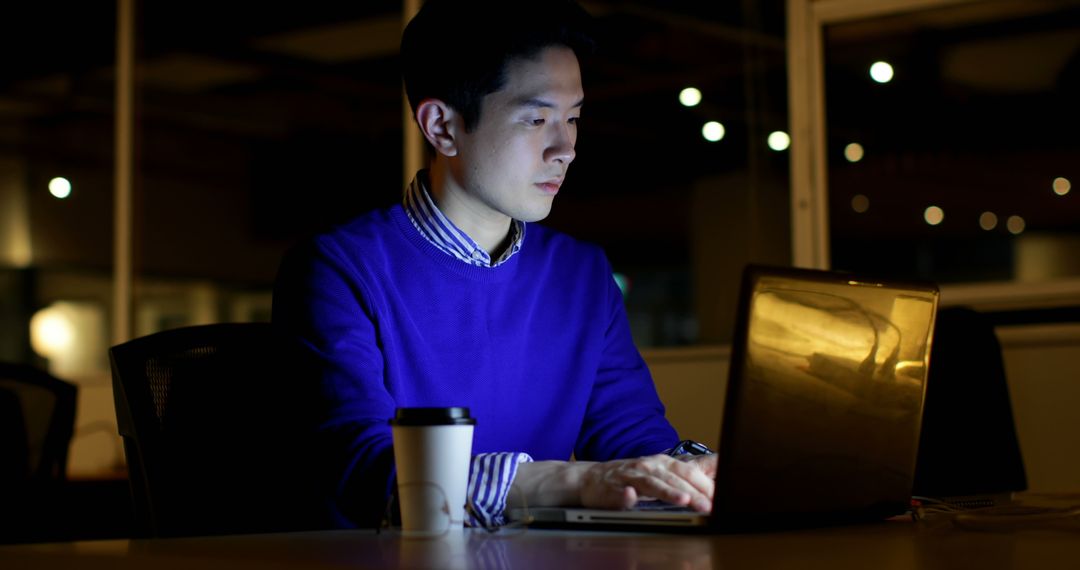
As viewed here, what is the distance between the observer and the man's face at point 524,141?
185 cm

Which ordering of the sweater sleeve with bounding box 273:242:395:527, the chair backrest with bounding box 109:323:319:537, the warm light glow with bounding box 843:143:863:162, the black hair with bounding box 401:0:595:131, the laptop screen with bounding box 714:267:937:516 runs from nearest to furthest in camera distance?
the laptop screen with bounding box 714:267:937:516 < the sweater sleeve with bounding box 273:242:395:527 < the chair backrest with bounding box 109:323:319:537 < the black hair with bounding box 401:0:595:131 < the warm light glow with bounding box 843:143:863:162

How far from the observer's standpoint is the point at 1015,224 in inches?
135

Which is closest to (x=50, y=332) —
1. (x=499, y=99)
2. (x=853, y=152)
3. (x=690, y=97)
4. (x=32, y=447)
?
(x=32, y=447)

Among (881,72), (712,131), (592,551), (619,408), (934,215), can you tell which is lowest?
(592,551)

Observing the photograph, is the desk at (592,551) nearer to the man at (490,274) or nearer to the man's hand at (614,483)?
the man's hand at (614,483)

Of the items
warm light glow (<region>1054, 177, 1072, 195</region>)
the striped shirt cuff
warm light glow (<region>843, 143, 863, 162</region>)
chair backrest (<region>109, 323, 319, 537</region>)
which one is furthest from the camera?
warm light glow (<region>843, 143, 863, 162</region>)

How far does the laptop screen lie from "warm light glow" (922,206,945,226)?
2442 mm

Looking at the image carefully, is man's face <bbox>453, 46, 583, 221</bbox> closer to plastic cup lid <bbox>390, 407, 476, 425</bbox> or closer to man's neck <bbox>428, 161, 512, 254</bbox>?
man's neck <bbox>428, 161, 512, 254</bbox>

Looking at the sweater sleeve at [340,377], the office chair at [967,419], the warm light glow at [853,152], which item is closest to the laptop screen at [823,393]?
the sweater sleeve at [340,377]

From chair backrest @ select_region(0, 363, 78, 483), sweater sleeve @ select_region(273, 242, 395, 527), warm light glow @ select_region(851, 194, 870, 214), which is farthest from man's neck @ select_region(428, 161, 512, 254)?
warm light glow @ select_region(851, 194, 870, 214)

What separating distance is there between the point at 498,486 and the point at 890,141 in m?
2.64

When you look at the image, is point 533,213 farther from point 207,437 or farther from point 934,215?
point 934,215

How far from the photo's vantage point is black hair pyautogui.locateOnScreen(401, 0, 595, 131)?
1.84m

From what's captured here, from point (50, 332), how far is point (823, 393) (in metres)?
4.73
